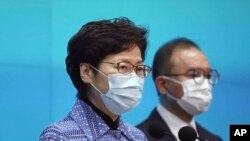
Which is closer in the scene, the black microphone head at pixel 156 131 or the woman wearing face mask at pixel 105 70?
the woman wearing face mask at pixel 105 70

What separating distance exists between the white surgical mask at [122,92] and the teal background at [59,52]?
259 millimetres

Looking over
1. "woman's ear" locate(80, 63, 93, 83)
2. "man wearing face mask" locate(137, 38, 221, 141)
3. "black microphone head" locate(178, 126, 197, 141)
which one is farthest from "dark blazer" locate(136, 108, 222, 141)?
"woman's ear" locate(80, 63, 93, 83)

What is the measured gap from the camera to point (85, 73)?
1714 millimetres

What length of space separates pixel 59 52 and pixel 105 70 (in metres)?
0.38

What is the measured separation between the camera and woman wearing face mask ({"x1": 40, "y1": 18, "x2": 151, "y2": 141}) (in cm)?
167

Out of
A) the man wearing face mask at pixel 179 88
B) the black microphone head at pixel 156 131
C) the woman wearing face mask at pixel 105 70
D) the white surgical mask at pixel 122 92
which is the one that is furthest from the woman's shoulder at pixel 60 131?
the man wearing face mask at pixel 179 88

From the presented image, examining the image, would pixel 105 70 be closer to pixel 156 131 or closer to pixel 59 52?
pixel 156 131

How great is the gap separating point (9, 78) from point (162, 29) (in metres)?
0.59

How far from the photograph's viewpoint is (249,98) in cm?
238

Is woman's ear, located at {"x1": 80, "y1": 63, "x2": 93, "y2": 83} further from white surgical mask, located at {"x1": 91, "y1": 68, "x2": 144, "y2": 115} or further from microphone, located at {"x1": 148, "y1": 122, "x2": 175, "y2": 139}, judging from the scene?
microphone, located at {"x1": 148, "y1": 122, "x2": 175, "y2": 139}

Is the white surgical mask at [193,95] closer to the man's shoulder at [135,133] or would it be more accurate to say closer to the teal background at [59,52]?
the teal background at [59,52]

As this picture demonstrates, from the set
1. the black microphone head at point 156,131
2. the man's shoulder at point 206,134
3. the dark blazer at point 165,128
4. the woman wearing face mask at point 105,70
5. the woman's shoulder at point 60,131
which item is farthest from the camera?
the man's shoulder at point 206,134

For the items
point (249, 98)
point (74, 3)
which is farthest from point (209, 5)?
point (74, 3)

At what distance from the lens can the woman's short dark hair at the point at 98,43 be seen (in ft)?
5.51
